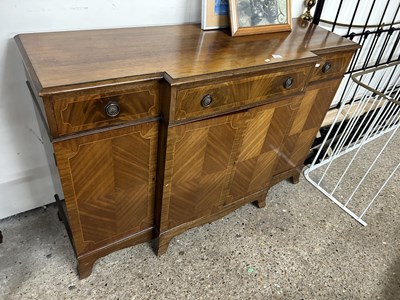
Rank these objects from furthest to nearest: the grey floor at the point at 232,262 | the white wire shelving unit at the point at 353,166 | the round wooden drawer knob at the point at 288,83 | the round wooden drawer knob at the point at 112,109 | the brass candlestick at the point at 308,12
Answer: the white wire shelving unit at the point at 353,166
the brass candlestick at the point at 308,12
the grey floor at the point at 232,262
the round wooden drawer knob at the point at 288,83
the round wooden drawer knob at the point at 112,109

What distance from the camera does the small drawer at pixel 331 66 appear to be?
135 centimetres

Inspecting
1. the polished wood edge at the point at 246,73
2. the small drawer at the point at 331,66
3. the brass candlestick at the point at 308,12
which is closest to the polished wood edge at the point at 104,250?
the polished wood edge at the point at 246,73

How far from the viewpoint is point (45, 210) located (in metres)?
1.53

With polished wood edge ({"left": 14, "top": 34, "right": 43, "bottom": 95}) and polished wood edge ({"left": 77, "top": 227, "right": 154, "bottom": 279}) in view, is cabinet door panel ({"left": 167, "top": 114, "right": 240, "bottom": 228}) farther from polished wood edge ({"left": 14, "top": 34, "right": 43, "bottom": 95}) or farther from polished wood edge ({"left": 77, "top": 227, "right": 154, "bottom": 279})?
polished wood edge ({"left": 14, "top": 34, "right": 43, "bottom": 95})

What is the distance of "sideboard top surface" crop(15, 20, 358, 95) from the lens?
0.88 metres

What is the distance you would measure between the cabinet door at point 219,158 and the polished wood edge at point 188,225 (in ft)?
0.09

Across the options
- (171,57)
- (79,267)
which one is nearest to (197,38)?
(171,57)

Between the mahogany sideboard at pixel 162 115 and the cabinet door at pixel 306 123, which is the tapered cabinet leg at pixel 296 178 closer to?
the cabinet door at pixel 306 123

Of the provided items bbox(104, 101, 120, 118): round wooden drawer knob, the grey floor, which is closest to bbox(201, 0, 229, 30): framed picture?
bbox(104, 101, 120, 118): round wooden drawer knob

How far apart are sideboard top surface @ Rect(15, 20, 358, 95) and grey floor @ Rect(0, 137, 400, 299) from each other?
835mm

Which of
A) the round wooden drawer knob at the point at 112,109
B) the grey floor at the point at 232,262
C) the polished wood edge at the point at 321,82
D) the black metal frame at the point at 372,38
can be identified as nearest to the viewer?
the round wooden drawer knob at the point at 112,109

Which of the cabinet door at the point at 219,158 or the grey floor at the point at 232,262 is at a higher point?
the cabinet door at the point at 219,158

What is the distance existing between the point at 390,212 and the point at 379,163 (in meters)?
0.46

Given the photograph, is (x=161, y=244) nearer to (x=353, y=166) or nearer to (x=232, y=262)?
(x=232, y=262)
